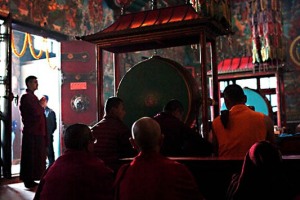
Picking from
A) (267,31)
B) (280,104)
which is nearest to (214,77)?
(267,31)

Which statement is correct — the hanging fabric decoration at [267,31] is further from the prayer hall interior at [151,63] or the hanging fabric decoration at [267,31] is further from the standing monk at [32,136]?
the standing monk at [32,136]

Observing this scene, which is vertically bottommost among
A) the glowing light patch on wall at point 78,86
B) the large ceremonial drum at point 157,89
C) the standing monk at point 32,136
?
the standing monk at point 32,136

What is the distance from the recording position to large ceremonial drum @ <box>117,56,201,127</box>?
4.41 meters

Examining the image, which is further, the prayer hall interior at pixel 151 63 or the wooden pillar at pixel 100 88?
the wooden pillar at pixel 100 88

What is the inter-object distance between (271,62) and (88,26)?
4651 millimetres

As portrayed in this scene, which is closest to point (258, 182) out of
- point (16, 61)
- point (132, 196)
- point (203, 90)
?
point (132, 196)

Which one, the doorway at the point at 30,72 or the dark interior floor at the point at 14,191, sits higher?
the doorway at the point at 30,72

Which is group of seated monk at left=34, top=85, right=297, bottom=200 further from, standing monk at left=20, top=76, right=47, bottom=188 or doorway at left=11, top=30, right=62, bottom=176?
doorway at left=11, top=30, right=62, bottom=176

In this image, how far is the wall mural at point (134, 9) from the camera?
796cm

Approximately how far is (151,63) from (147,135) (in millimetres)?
2405

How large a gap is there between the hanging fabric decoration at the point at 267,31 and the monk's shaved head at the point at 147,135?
8.20 meters

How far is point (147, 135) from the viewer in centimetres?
240

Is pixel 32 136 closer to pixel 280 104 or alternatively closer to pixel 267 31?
pixel 267 31

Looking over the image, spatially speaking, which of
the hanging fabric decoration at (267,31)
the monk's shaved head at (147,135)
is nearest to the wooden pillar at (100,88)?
the monk's shaved head at (147,135)
